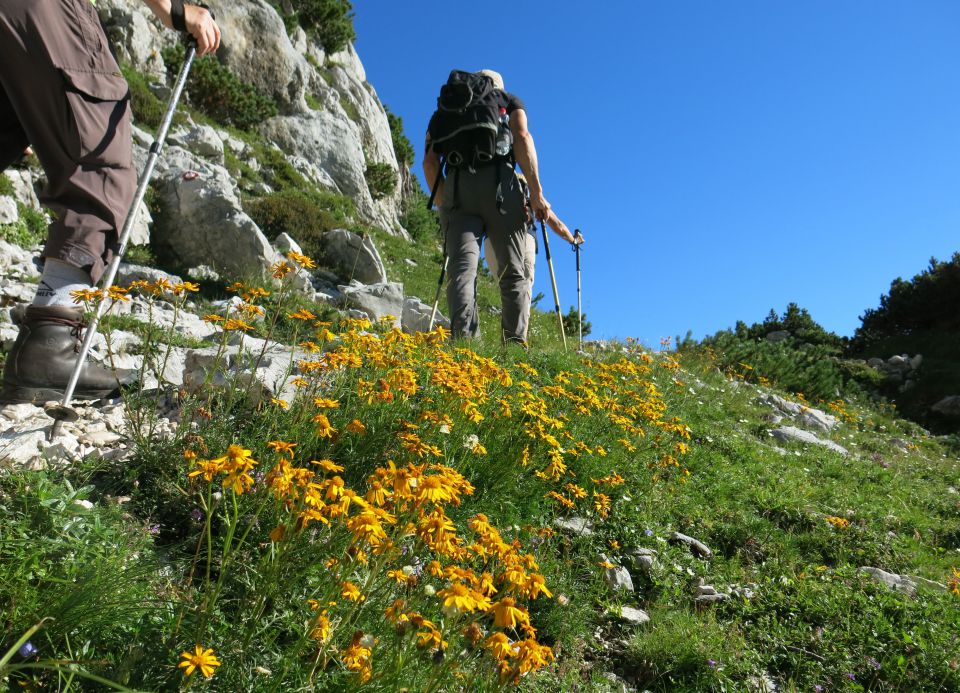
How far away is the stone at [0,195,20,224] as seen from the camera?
7656 millimetres

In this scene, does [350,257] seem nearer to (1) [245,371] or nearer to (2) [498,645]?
(1) [245,371]

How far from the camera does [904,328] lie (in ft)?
94.9

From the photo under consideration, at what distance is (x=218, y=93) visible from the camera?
59.0 feet

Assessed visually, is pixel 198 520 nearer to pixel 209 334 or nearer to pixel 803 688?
pixel 803 688

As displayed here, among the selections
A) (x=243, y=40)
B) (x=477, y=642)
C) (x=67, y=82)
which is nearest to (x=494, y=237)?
(x=67, y=82)

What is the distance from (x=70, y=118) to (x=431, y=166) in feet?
13.5

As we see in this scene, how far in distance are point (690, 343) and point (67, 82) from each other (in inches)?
513

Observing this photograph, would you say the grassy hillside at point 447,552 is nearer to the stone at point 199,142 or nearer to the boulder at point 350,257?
the boulder at point 350,257

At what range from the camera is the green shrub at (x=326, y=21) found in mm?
27938

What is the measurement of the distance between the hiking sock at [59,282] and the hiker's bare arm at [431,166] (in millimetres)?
3997

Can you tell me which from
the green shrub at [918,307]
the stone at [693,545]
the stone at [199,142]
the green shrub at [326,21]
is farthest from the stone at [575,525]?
the green shrub at [326,21]

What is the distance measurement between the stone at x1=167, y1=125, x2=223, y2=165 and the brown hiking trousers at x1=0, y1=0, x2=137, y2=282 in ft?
36.2

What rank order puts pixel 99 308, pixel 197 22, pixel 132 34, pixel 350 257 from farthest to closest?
1. pixel 132 34
2. pixel 350 257
3. pixel 197 22
4. pixel 99 308

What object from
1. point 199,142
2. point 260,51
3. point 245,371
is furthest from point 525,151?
point 260,51
